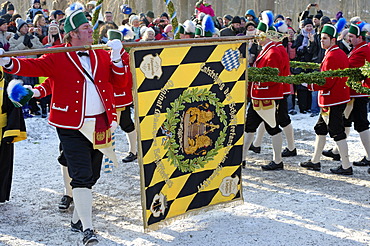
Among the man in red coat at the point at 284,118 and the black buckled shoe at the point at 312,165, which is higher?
the man in red coat at the point at 284,118

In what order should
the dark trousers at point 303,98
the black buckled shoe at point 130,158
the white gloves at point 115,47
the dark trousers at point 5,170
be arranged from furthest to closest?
1. the dark trousers at point 303,98
2. the black buckled shoe at point 130,158
3. the dark trousers at point 5,170
4. the white gloves at point 115,47

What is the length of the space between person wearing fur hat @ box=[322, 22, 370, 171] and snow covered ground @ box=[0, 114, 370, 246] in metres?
0.46

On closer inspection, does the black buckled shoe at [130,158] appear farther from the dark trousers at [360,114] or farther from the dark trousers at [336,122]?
the dark trousers at [360,114]

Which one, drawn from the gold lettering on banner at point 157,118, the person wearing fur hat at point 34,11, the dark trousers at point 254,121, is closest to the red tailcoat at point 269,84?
the dark trousers at point 254,121

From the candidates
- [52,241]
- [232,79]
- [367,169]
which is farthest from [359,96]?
[52,241]

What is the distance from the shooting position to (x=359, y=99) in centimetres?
761

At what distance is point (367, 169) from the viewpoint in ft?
24.7

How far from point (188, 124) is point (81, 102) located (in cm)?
103

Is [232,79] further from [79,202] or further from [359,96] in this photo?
[359,96]

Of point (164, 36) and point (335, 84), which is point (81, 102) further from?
point (164, 36)

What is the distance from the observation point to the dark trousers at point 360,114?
7539 mm

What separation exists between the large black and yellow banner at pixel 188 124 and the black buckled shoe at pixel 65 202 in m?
1.38

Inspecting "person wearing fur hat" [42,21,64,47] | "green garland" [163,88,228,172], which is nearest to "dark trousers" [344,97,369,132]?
"green garland" [163,88,228,172]

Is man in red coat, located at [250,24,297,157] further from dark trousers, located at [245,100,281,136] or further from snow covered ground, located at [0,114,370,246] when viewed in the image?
dark trousers, located at [245,100,281,136]
